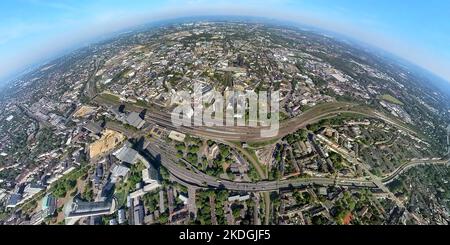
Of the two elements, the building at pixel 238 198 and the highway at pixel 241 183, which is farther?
the highway at pixel 241 183

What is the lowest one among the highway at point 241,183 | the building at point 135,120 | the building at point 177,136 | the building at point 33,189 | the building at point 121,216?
the building at point 121,216

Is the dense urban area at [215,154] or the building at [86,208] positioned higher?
the dense urban area at [215,154]

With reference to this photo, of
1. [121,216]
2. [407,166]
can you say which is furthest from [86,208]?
[407,166]

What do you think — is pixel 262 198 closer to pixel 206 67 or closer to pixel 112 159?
pixel 112 159

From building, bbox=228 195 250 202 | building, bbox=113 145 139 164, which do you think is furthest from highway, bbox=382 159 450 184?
building, bbox=113 145 139 164

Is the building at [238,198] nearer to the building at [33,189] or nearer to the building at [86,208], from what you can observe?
the building at [86,208]

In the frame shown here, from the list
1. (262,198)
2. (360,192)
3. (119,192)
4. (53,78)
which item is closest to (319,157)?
(360,192)

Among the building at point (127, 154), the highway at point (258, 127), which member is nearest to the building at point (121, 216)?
the building at point (127, 154)
